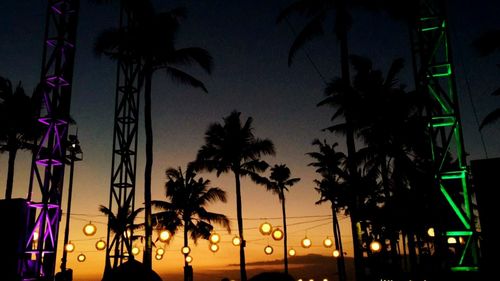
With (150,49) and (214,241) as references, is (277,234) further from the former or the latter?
(150,49)

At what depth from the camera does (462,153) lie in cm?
1034

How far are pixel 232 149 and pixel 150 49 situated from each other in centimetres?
1092

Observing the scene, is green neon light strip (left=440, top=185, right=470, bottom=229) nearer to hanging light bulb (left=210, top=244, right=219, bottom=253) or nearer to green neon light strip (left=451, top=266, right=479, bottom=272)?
green neon light strip (left=451, top=266, right=479, bottom=272)

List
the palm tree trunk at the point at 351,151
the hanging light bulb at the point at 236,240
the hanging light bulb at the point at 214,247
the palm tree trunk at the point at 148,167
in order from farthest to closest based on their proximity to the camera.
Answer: the hanging light bulb at the point at 236,240 → the hanging light bulb at the point at 214,247 → the palm tree trunk at the point at 148,167 → the palm tree trunk at the point at 351,151

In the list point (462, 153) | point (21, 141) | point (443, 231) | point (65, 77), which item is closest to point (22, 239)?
point (65, 77)

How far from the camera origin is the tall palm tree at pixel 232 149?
94.1 feet

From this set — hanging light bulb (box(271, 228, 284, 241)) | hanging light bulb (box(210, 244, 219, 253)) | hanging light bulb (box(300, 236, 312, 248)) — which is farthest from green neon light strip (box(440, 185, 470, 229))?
hanging light bulb (box(210, 244, 219, 253))

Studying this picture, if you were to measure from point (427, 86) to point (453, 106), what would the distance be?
2.87 feet

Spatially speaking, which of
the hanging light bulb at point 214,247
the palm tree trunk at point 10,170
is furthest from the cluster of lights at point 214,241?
the palm tree trunk at point 10,170

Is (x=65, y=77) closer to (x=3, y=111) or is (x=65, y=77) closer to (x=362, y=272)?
(x=362, y=272)

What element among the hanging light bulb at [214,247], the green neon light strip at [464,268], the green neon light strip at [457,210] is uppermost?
the green neon light strip at [457,210]

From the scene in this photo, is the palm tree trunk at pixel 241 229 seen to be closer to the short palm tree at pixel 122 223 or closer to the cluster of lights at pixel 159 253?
the cluster of lights at pixel 159 253

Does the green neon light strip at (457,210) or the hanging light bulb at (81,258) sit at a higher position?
the green neon light strip at (457,210)

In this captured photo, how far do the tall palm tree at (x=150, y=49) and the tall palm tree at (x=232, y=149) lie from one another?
29.1ft
